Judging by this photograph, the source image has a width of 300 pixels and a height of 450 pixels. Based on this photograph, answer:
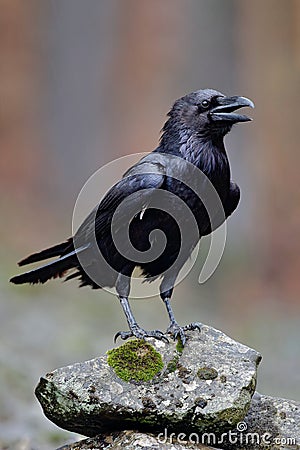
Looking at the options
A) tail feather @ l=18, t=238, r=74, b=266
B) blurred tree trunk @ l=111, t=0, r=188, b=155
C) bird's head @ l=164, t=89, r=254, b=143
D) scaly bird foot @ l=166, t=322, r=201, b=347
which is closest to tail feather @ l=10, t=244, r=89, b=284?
tail feather @ l=18, t=238, r=74, b=266

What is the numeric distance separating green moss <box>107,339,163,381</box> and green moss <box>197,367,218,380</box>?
234mm

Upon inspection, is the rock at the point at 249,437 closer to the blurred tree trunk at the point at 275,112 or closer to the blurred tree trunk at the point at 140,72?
the blurred tree trunk at the point at 275,112

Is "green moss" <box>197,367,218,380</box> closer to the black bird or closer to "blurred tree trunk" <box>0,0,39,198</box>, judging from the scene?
the black bird

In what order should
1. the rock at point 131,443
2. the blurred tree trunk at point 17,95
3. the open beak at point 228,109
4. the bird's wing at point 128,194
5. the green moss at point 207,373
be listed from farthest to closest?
the blurred tree trunk at point 17,95, the open beak at point 228,109, the bird's wing at point 128,194, the green moss at point 207,373, the rock at point 131,443

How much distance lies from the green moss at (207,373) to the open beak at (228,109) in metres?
1.62

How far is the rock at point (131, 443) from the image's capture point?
166 inches

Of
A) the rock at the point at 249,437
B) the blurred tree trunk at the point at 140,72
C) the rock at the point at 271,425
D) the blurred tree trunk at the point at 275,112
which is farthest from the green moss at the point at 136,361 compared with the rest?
the blurred tree trunk at the point at 140,72

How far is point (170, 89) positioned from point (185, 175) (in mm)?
11472

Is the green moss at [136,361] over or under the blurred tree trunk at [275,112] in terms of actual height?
under

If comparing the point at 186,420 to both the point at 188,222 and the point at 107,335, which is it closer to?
the point at 188,222

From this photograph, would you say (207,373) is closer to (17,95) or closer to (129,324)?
(129,324)

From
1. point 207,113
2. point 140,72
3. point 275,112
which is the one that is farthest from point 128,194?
point 140,72

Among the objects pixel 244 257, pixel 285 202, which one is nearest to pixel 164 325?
pixel 244 257

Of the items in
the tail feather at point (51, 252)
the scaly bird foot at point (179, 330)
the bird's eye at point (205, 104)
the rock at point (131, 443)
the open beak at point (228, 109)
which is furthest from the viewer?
the tail feather at point (51, 252)
